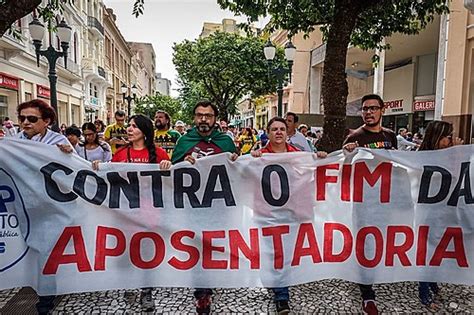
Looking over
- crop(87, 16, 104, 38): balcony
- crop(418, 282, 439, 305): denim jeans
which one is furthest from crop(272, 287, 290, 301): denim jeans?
crop(87, 16, 104, 38): balcony

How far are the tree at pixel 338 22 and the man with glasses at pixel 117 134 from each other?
9.54ft

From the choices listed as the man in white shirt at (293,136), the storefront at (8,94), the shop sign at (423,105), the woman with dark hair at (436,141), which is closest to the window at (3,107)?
the storefront at (8,94)

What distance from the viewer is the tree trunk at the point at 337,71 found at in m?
5.00

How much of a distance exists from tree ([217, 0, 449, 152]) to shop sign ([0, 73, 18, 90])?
1295cm

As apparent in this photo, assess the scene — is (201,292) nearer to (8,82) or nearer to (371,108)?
(371,108)

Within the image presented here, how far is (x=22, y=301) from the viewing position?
11.3 feet

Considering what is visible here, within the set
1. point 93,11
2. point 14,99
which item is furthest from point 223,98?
point 93,11

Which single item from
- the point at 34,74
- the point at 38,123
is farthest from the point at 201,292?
the point at 34,74

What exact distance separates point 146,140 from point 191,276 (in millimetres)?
1270

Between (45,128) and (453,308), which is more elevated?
A: (45,128)

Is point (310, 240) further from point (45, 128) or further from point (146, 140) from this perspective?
point (45, 128)

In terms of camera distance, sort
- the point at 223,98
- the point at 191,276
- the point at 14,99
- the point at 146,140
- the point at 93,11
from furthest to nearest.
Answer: the point at 93,11
the point at 223,98
the point at 14,99
the point at 146,140
the point at 191,276

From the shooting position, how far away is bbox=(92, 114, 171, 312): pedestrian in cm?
334

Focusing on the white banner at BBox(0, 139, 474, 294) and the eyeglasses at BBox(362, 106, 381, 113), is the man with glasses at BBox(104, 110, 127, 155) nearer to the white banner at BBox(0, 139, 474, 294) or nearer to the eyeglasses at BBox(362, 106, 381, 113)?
the white banner at BBox(0, 139, 474, 294)
